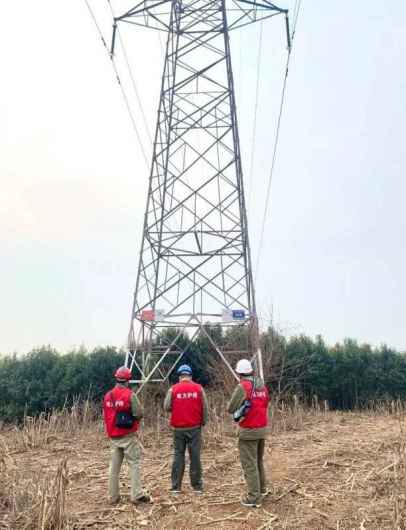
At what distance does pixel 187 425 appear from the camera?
805cm

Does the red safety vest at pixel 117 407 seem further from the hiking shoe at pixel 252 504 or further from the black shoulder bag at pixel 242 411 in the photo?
the hiking shoe at pixel 252 504

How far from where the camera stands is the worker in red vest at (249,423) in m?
7.17

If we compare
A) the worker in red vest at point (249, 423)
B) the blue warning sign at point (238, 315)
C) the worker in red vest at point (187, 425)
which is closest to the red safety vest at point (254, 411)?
the worker in red vest at point (249, 423)

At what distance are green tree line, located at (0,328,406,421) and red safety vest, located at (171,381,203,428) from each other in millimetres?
10406

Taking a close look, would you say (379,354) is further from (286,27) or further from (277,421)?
(286,27)

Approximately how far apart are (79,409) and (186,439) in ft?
37.6

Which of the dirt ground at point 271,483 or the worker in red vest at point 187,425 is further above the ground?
the worker in red vest at point 187,425

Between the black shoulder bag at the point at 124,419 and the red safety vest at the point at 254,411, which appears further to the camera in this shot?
the black shoulder bag at the point at 124,419

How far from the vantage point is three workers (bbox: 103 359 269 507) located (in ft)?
23.8

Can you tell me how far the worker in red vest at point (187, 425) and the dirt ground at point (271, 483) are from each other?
0.27 m

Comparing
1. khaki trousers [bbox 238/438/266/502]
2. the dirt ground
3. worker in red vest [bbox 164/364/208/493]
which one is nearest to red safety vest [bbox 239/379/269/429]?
khaki trousers [bbox 238/438/266/502]

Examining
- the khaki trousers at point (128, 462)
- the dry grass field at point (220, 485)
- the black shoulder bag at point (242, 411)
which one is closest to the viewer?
the dry grass field at point (220, 485)

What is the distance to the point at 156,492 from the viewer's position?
8180 millimetres

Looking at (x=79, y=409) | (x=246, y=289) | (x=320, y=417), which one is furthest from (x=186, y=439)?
(x=79, y=409)
